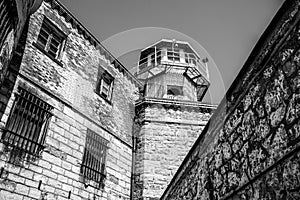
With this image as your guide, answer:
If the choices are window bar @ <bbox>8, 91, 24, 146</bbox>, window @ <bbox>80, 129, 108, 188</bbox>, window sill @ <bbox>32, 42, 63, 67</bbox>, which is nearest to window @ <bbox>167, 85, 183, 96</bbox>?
window @ <bbox>80, 129, 108, 188</bbox>

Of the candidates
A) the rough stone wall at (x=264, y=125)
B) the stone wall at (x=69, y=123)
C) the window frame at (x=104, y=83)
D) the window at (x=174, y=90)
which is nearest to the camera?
the rough stone wall at (x=264, y=125)

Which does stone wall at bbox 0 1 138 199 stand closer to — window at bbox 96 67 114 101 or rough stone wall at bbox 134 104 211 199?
window at bbox 96 67 114 101

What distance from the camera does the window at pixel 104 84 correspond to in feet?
30.9

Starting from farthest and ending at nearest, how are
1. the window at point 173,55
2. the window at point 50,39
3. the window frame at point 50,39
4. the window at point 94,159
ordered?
1. the window at point 173,55
2. the window at point 50,39
3. the window frame at point 50,39
4. the window at point 94,159

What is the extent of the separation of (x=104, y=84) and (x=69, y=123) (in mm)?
3005

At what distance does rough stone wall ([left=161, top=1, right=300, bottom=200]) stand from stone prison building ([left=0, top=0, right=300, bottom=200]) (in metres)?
0.01

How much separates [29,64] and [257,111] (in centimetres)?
613

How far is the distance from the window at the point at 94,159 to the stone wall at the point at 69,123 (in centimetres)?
18

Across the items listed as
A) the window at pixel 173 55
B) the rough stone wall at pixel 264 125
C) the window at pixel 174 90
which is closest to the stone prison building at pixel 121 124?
the rough stone wall at pixel 264 125

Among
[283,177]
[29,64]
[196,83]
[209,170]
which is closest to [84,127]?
[29,64]

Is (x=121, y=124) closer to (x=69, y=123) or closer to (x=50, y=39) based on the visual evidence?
(x=69, y=123)

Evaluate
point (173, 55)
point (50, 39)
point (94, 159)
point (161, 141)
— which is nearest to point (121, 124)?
point (161, 141)

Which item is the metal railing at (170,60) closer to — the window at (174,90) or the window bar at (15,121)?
the window at (174,90)

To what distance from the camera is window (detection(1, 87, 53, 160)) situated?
5573 millimetres
